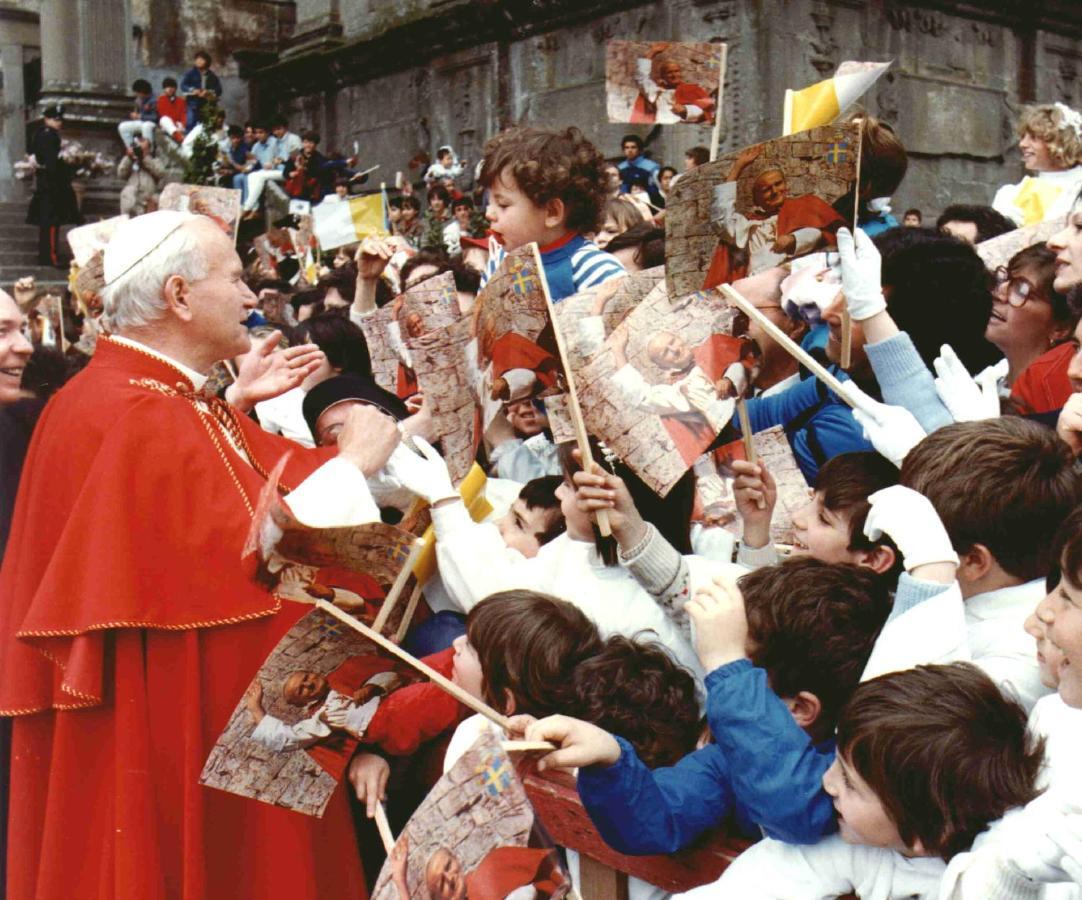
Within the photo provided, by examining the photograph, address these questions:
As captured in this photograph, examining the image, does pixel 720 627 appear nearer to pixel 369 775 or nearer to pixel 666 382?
pixel 666 382

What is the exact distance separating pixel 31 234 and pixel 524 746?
974 inches

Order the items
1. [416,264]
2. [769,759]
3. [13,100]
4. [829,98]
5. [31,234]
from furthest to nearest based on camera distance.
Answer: [13,100] → [31,234] → [416,264] → [829,98] → [769,759]

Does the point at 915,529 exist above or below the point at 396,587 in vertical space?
above

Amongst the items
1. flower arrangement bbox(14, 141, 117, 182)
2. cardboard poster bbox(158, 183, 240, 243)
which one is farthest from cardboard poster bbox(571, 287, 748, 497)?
flower arrangement bbox(14, 141, 117, 182)

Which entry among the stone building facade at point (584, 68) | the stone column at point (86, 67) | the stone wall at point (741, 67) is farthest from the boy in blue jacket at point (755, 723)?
the stone column at point (86, 67)

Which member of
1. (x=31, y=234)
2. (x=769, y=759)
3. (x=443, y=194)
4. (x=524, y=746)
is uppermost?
(x=443, y=194)

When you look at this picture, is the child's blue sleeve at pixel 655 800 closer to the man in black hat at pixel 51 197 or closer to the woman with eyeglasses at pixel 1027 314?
the woman with eyeglasses at pixel 1027 314

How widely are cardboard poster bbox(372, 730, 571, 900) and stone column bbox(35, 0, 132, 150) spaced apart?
2460 centimetres

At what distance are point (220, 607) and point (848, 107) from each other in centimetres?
199

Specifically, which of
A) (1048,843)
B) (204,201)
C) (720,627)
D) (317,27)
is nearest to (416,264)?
(204,201)

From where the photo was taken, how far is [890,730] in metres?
2.34

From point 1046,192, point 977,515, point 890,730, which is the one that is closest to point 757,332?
point 977,515

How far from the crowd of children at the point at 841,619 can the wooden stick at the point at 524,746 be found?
45 mm

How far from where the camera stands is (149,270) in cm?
362
